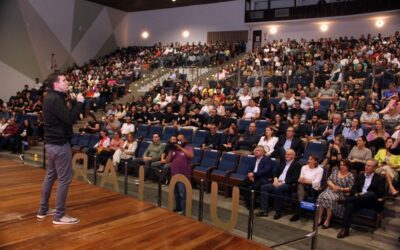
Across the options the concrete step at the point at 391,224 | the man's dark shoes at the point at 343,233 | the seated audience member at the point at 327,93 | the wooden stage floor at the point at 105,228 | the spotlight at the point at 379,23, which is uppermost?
the spotlight at the point at 379,23

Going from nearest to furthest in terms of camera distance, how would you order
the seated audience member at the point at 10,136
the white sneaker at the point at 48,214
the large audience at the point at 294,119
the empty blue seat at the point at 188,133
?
the white sneaker at the point at 48,214 → the large audience at the point at 294,119 → the empty blue seat at the point at 188,133 → the seated audience member at the point at 10,136

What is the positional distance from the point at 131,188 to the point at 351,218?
3.34 metres

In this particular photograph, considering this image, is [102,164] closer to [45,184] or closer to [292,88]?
[45,184]

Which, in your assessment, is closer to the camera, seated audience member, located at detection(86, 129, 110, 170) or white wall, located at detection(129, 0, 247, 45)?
seated audience member, located at detection(86, 129, 110, 170)

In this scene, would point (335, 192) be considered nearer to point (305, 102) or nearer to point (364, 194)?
point (364, 194)

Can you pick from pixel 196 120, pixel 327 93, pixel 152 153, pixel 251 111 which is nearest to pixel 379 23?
pixel 327 93

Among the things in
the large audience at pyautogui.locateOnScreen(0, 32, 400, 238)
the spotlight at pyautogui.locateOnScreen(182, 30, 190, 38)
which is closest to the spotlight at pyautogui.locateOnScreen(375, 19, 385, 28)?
the large audience at pyautogui.locateOnScreen(0, 32, 400, 238)

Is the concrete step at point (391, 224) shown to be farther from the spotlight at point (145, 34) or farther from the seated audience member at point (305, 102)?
the spotlight at point (145, 34)

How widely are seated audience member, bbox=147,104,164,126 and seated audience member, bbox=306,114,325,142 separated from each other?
3957 mm

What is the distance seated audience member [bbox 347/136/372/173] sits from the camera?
537cm

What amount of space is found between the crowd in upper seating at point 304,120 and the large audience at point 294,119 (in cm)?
2

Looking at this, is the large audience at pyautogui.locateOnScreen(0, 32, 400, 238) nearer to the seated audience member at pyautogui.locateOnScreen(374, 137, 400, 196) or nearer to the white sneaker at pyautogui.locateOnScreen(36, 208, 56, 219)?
the seated audience member at pyautogui.locateOnScreen(374, 137, 400, 196)

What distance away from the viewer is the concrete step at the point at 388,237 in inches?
169

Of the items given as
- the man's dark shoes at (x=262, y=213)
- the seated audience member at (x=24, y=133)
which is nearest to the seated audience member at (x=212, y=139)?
the man's dark shoes at (x=262, y=213)
